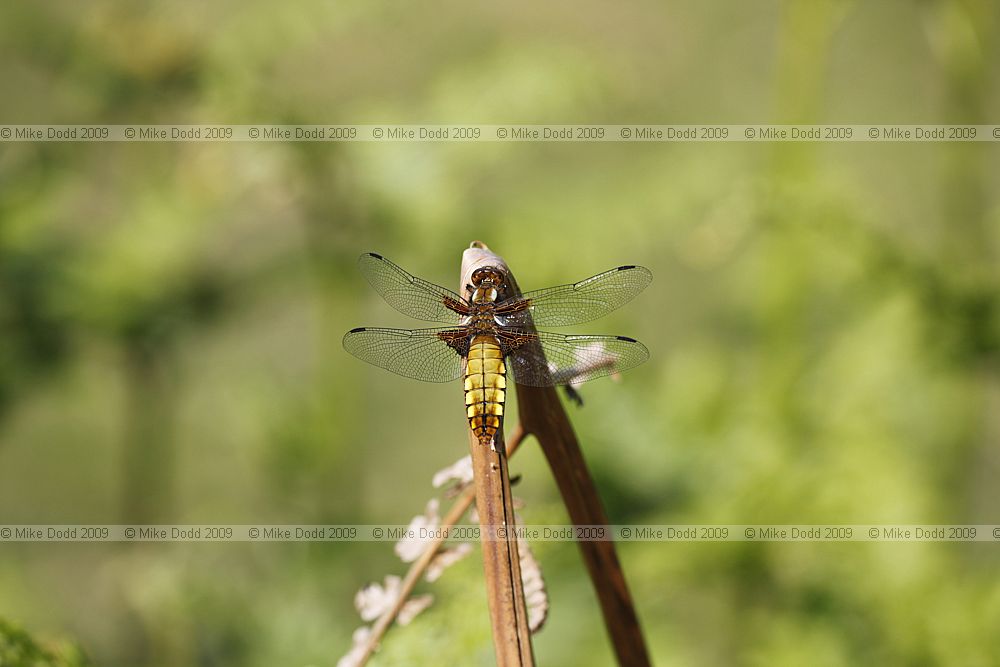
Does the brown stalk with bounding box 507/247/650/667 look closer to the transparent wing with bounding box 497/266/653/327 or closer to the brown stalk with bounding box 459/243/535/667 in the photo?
the brown stalk with bounding box 459/243/535/667

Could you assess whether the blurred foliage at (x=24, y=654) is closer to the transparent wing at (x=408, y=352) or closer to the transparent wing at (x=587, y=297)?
the transparent wing at (x=408, y=352)

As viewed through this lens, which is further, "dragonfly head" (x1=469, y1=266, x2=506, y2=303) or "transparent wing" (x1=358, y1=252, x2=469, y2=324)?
"transparent wing" (x1=358, y1=252, x2=469, y2=324)

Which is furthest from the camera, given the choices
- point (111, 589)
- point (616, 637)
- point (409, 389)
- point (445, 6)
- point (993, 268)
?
point (445, 6)

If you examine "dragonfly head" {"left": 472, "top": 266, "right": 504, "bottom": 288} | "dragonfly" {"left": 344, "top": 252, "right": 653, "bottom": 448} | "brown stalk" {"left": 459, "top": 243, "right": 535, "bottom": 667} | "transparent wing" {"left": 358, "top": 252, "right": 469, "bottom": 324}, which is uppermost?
"transparent wing" {"left": 358, "top": 252, "right": 469, "bottom": 324}

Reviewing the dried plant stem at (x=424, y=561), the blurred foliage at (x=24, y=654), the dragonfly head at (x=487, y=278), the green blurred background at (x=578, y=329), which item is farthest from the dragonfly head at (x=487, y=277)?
the green blurred background at (x=578, y=329)

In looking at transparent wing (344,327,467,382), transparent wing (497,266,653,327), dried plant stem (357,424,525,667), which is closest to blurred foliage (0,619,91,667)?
dried plant stem (357,424,525,667)

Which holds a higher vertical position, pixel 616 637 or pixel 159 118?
pixel 159 118

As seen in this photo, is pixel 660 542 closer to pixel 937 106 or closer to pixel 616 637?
pixel 616 637

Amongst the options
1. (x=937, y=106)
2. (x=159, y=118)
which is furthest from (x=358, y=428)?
(x=937, y=106)
